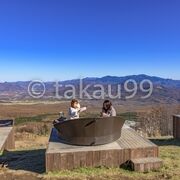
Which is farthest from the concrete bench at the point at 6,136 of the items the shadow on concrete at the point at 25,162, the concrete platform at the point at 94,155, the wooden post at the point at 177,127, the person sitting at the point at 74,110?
the wooden post at the point at 177,127

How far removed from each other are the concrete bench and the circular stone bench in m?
3.07

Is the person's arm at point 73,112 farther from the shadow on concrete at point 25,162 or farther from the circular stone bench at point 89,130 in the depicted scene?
the shadow on concrete at point 25,162

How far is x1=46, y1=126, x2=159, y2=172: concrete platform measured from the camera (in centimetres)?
603

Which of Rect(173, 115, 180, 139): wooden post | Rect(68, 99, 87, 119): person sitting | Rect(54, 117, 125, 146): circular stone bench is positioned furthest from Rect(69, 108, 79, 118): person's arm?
Rect(173, 115, 180, 139): wooden post

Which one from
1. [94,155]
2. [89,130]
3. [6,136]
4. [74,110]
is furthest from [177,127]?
[6,136]

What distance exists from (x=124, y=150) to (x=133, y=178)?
72cm

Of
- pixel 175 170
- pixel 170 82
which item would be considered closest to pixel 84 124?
pixel 175 170

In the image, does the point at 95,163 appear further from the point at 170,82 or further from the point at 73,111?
the point at 170,82

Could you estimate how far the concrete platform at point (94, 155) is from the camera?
6027 millimetres

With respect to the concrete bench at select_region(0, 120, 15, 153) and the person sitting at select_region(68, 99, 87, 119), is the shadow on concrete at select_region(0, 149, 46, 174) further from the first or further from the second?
the concrete bench at select_region(0, 120, 15, 153)

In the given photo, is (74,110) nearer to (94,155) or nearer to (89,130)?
(89,130)

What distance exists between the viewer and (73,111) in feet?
23.9

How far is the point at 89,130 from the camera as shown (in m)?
6.37

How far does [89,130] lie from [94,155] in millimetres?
478
